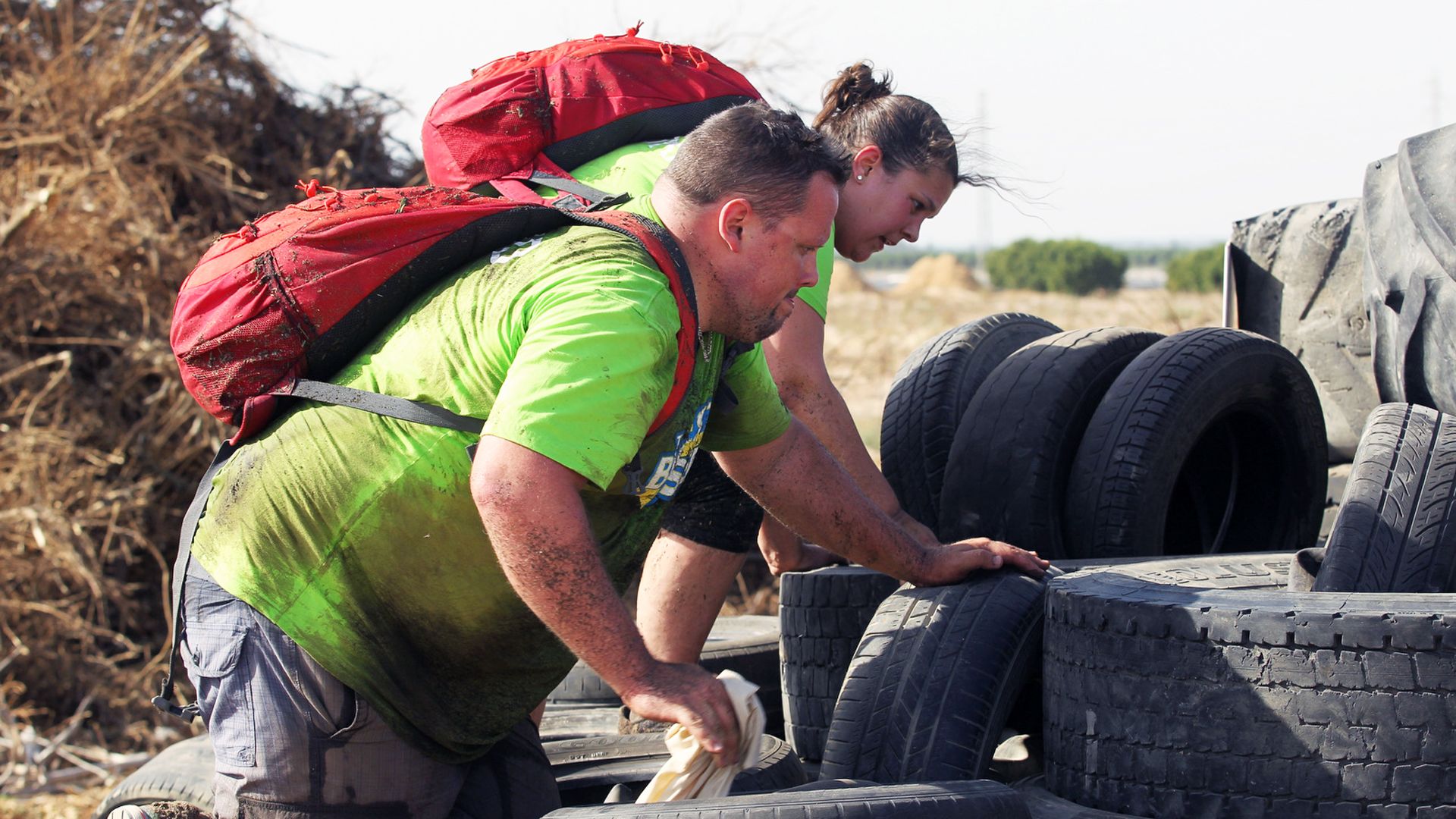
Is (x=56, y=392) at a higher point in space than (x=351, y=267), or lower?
lower

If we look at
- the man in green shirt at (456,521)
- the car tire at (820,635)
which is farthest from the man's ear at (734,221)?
the car tire at (820,635)

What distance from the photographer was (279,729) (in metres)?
2.34

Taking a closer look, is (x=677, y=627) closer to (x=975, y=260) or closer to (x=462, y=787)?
(x=462, y=787)

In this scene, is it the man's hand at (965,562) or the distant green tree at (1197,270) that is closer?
the man's hand at (965,562)

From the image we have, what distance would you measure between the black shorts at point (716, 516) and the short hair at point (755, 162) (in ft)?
3.81

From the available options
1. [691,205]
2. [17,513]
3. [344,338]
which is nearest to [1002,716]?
[691,205]

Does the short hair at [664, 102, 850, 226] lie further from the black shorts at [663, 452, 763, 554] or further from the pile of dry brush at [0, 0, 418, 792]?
the pile of dry brush at [0, 0, 418, 792]

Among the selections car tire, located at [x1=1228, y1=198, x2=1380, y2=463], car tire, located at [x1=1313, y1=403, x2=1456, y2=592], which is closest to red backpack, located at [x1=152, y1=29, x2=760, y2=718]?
car tire, located at [x1=1313, y1=403, x2=1456, y2=592]

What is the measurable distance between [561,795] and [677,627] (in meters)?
0.59

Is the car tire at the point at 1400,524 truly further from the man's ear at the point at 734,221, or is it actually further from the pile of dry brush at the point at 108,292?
the pile of dry brush at the point at 108,292

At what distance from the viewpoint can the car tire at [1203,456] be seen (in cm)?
361

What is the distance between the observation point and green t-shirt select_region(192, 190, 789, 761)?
2.15 m

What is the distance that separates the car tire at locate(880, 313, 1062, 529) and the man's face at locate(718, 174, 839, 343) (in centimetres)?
168

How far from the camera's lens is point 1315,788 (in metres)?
2.40
